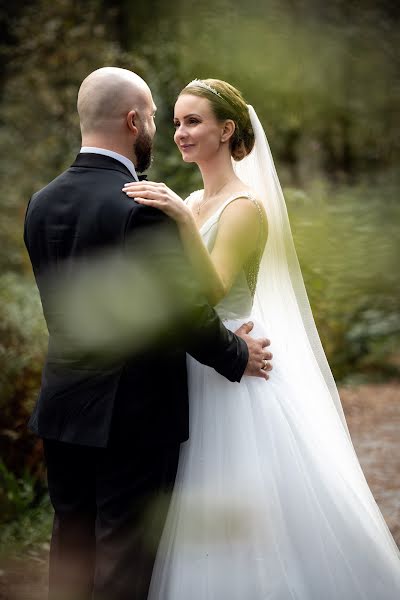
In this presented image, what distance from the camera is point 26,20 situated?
320 inches

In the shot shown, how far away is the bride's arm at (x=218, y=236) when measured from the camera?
230 cm

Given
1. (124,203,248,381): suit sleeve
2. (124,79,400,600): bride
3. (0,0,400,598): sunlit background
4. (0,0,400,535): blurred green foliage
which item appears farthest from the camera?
(0,0,400,535): blurred green foliage

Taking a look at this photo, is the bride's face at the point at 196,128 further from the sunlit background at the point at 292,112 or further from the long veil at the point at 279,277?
the sunlit background at the point at 292,112

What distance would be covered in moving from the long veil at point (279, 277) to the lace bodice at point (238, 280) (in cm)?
20

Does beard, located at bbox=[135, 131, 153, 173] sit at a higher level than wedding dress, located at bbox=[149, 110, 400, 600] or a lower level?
higher

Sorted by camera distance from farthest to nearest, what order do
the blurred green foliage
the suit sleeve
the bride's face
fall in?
the blurred green foliage < the bride's face < the suit sleeve

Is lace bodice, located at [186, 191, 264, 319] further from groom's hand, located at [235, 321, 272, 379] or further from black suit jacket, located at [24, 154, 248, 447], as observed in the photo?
black suit jacket, located at [24, 154, 248, 447]

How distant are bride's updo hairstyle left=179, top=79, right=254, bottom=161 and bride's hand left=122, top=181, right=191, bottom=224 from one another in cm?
69

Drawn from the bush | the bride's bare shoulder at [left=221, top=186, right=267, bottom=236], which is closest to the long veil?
the bride's bare shoulder at [left=221, top=186, right=267, bottom=236]

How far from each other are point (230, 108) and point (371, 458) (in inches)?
156

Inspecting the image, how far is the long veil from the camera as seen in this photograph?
9.98 feet

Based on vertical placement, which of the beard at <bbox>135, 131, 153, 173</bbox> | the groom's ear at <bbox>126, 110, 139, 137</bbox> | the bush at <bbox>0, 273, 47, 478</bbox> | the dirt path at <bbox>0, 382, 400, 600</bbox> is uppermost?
the groom's ear at <bbox>126, 110, 139, 137</bbox>

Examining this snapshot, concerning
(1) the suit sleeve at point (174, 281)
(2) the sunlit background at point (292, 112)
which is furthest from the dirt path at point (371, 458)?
(1) the suit sleeve at point (174, 281)

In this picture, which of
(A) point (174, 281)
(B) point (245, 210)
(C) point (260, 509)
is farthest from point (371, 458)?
(A) point (174, 281)
